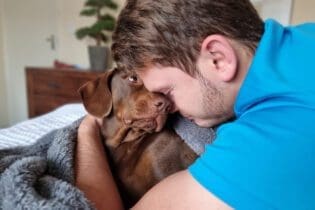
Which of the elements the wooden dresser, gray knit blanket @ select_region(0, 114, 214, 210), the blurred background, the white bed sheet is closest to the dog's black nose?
gray knit blanket @ select_region(0, 114, 214, 210)

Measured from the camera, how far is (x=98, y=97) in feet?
3.86

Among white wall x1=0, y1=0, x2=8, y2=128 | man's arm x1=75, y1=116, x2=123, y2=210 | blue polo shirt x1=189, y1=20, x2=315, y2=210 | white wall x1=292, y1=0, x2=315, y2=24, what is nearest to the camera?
blue polo shirt x1=189, y1=20, x2=315, y2=210

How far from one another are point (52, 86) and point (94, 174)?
298cm

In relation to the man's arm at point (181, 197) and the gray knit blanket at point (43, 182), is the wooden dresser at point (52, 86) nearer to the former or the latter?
the gray knit blanket at point (43, 182)

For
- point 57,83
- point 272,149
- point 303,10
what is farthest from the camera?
point 57,83

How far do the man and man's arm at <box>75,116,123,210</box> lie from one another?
149 millimetres

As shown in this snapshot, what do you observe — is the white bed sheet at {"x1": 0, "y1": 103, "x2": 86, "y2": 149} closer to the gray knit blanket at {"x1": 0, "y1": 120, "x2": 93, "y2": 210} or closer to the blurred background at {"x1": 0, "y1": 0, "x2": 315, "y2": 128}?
the gray knit blanket at {"x1": 0, "y1": 120, "x2": 93, "y2": 210}

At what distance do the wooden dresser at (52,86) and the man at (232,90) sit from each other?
8.76ft

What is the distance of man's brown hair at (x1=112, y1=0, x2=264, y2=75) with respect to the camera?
795mm

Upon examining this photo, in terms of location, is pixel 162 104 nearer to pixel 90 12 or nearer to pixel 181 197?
pixel 181 197

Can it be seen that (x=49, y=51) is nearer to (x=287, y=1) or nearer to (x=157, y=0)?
(x=287, y=1)

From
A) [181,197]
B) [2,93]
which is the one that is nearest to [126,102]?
[181,197]

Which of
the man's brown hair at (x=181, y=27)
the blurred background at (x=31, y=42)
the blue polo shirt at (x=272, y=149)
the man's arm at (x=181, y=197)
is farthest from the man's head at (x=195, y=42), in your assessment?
the blurred background at (x=31, y=42)

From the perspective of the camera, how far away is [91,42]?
412 cm
